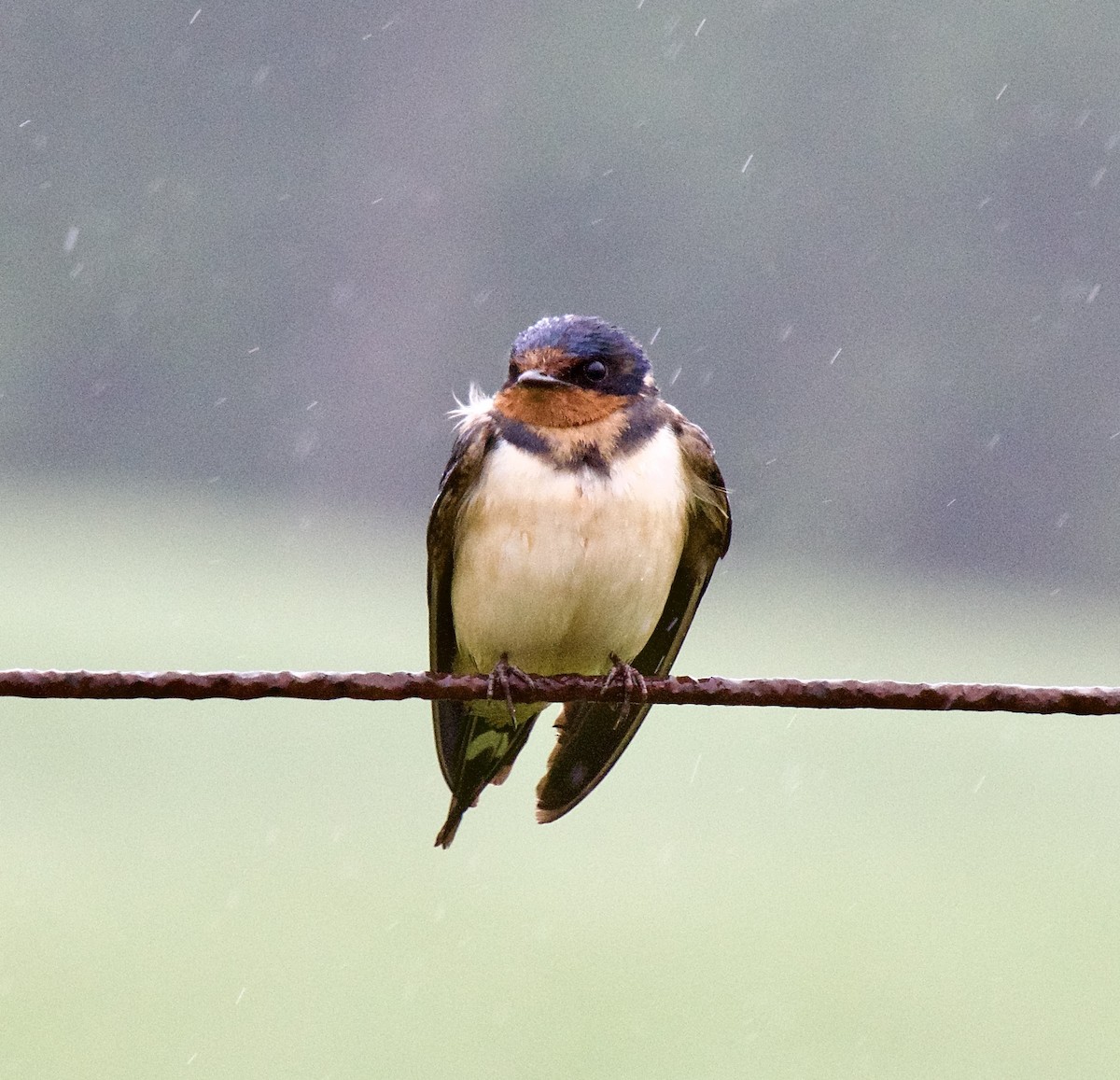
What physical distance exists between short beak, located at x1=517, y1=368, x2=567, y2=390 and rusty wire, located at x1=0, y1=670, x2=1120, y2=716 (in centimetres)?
64

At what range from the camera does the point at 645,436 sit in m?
1.56

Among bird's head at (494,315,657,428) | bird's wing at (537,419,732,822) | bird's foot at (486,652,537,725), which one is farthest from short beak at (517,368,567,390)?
bird's foot at (486,652,537,725)

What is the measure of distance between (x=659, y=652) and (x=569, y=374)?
321 mm

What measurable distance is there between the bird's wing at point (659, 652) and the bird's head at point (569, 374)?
0.25 feet

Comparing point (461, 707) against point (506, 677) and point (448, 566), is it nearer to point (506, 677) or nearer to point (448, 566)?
point (448, 566)

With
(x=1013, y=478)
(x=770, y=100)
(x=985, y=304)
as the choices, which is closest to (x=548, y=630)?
(x=1013, y=478)

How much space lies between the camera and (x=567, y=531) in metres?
1.53

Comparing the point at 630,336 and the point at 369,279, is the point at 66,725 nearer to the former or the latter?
the point at 369,279

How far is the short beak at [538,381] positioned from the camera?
1.52 metres

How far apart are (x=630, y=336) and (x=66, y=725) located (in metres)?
14.0

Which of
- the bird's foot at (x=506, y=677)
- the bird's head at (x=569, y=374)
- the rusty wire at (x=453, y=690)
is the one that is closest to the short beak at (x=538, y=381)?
the bird's head at (x=569, y=374)

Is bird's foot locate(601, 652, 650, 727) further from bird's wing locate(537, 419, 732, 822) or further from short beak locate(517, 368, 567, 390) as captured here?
short beak locate(517, 368, 567, 390)

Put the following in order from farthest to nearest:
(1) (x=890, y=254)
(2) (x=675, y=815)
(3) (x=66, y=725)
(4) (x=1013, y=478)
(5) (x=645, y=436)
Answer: (1) (x=890, y=254) → (4) (x=1013, y=478) → (2) (x=675, y=815) → (3) (x=66, y=725) → (5) (x=645, y=436)

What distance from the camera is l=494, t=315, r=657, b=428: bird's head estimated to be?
5.07 ft
